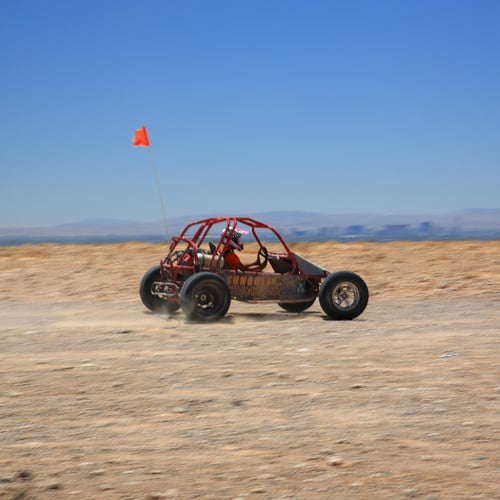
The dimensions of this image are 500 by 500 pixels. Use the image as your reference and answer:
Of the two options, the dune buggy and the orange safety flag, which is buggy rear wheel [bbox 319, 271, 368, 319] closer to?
the dune buggy

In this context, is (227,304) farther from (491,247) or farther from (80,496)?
(491,247)

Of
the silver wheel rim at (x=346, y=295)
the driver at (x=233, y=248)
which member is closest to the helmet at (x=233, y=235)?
→ the driver at (x=233, y=248)

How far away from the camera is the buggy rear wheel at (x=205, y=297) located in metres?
10.9

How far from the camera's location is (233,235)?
456 inches

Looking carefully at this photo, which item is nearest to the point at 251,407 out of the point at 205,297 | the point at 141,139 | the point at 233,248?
the point at 205,297

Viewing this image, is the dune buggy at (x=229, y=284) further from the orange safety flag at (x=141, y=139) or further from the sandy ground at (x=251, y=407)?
the orange safety flag at (x=141, y=139)

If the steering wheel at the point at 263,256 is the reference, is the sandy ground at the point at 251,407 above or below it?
below

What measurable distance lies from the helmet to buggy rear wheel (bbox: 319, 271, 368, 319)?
139cm

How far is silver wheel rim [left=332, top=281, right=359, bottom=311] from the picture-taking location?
11.6 m

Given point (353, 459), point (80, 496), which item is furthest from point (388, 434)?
point (80, 496)

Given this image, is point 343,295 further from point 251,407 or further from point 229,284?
point 251,407

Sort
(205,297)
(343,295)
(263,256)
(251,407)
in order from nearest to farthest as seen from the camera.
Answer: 1. (251,407)
2. (205,297)
3. (343,295)
4. (263,256)

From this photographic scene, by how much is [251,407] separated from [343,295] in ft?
19.3

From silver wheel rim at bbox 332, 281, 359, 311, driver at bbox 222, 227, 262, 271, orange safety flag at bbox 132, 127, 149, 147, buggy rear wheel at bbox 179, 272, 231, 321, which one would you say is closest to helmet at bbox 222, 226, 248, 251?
driver at bbox 222, 227, 262, 271
